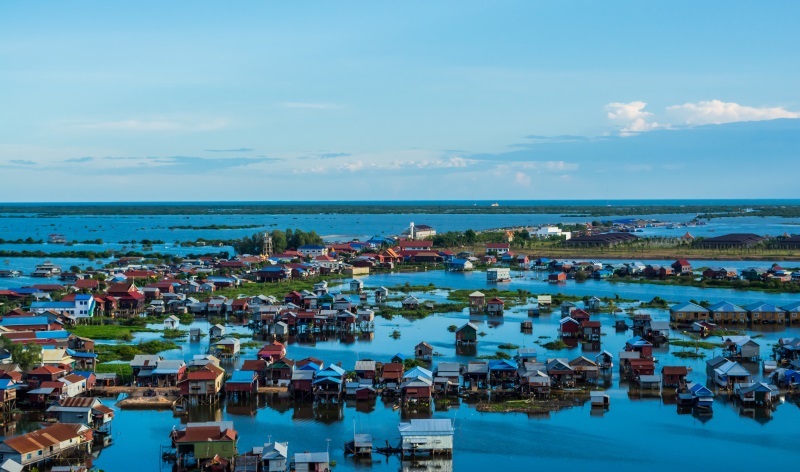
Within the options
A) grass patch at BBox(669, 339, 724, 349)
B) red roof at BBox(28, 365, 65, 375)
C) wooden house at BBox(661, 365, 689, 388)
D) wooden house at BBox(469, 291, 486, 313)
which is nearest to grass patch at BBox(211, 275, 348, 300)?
wooden house at BBox(469, 291, 486, 313)

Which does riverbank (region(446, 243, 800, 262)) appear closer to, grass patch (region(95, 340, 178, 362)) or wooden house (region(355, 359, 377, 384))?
grass patch (region(95, 340, 178, 362))

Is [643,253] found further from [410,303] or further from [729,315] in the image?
[410,303]

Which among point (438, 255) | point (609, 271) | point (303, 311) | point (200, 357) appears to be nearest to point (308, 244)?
point (438, 255)

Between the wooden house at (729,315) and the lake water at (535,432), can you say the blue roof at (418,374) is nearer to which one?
the lake water at (535,432)

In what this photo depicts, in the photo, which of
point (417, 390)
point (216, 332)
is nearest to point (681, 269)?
point (216, 332)

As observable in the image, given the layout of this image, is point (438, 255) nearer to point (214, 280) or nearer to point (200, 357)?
point (214, 280)
